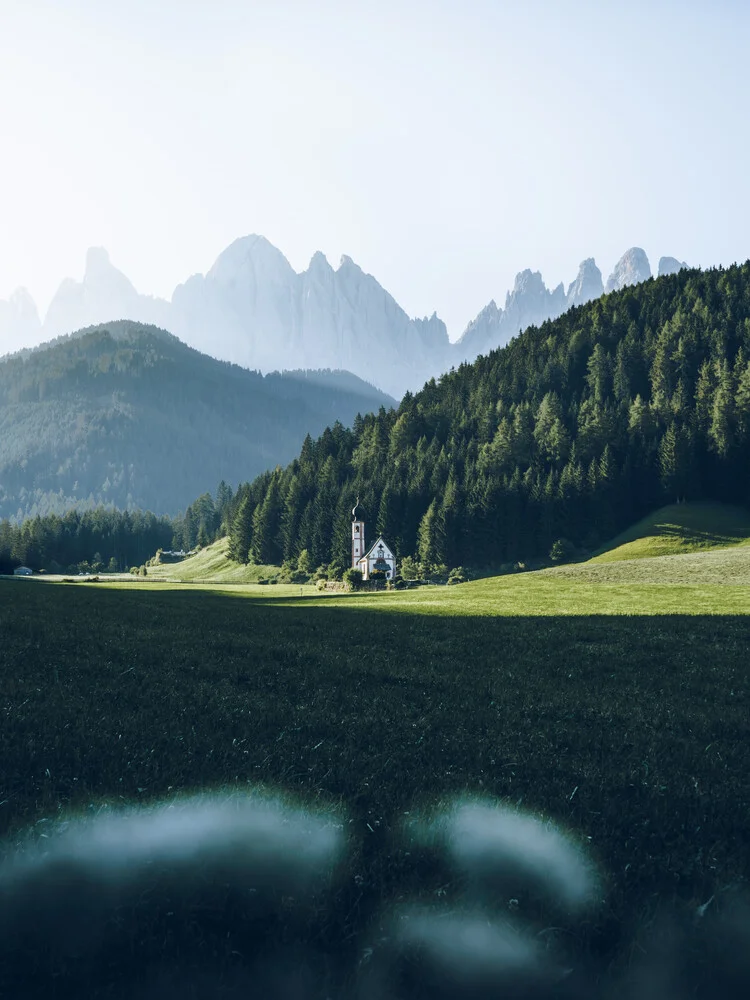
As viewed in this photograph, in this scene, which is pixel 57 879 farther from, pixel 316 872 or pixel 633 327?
pixel 633 327

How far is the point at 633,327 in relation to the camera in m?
199

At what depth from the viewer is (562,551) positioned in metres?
141

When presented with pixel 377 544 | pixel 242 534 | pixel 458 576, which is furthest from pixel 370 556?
pixel 242 534

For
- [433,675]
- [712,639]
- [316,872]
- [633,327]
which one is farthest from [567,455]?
[316,872]

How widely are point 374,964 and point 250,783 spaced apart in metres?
3.71

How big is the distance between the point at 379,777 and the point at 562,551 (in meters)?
138

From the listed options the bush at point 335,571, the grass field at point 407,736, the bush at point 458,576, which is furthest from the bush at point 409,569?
the grass field at point 407,736

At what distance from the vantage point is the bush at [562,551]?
14112 cm

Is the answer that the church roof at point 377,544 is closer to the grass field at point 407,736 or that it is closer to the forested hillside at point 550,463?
the forested hillside at point 550,463

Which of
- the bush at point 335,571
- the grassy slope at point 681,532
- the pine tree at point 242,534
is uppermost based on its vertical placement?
the pine tree at point 242,534

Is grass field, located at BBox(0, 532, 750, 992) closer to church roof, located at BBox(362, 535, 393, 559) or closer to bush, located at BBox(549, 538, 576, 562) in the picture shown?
bush, located at BBox(549, 538, 576, 562)

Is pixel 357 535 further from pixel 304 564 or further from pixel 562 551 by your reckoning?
pixel 562 551

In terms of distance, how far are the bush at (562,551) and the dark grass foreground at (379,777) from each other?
12367 centimetres

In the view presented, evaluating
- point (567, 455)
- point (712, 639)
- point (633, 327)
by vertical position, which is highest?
point (633, 327)
